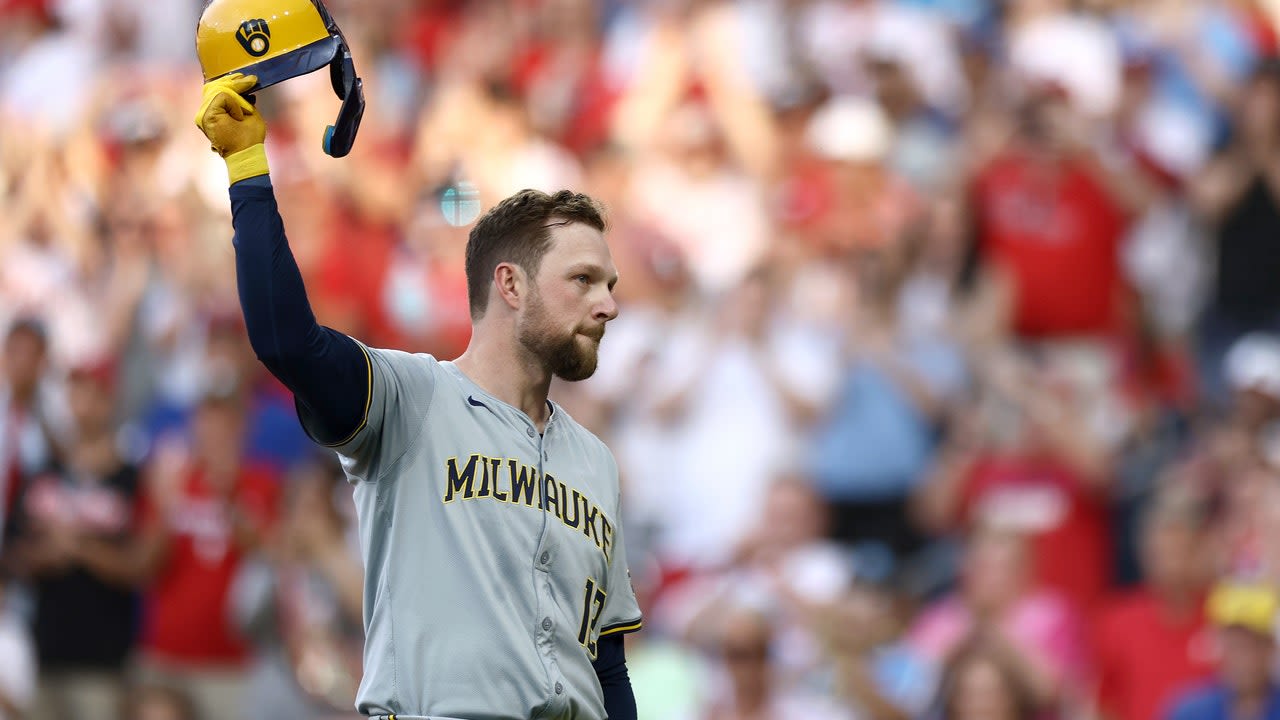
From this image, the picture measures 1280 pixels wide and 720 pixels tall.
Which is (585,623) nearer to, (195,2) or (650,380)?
(650,380)

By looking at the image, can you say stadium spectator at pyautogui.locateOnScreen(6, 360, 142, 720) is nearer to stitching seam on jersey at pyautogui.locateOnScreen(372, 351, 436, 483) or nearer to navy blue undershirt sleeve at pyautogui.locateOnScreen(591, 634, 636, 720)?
navy blue undershirt sleeve at pyautogui.locateOnScreen(591, 634, 636, 720)

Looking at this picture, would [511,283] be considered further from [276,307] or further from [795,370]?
[795,370]

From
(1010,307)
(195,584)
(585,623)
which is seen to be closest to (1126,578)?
(1010,307)

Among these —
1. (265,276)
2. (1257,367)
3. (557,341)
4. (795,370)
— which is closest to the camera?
(265,276)

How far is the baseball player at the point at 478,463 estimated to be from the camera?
11.5 feet

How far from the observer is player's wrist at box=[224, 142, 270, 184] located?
3494mm

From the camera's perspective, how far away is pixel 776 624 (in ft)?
25.9

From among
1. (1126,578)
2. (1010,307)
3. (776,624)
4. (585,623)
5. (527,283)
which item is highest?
(1010,307)

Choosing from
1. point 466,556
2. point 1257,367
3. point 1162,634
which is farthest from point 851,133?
point 466,556

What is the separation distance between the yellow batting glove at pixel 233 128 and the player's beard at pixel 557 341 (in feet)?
2.21

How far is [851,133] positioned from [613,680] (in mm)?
6193

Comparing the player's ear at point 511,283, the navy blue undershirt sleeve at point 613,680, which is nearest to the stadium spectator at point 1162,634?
the navy blue undershirt sleeve at point 613,680

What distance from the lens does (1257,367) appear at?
8.50m

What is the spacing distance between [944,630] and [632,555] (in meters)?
1.78
